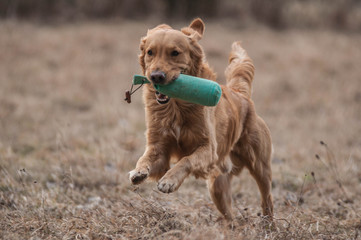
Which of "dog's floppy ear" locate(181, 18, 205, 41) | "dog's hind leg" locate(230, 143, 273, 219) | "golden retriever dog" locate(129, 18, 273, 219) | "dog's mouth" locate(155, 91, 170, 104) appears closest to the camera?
"golden retriever dog" locate(129, 18, 273, 219)

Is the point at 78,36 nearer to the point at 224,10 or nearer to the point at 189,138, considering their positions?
the point at 224,10

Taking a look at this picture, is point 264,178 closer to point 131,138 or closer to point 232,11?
point 131,138

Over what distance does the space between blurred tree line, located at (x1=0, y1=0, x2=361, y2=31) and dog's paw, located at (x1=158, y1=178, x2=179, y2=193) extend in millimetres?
14746

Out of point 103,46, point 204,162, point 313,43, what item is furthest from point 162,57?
point 313,43

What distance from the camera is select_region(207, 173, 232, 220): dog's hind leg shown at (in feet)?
16.3

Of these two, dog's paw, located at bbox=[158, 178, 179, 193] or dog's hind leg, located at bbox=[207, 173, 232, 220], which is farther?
dog's hind leg, located at bbox=[207, 173, 232, 220]

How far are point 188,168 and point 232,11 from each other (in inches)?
643

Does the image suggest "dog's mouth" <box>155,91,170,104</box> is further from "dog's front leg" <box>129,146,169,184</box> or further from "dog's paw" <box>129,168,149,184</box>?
"dog's paw" <box>129,168,149,184</box>

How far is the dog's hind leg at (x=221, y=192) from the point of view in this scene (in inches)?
195

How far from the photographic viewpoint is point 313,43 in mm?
16344

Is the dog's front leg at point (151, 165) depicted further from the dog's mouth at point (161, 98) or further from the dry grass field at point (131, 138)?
the dog's mouth at point (161, 98)

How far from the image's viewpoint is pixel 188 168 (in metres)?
3.77

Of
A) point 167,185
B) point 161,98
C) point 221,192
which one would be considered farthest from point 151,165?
point 221,192

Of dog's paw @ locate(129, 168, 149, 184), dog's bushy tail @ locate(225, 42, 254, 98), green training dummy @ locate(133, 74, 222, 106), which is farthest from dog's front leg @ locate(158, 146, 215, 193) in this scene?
dog's bushy tail @ locate(225, 42, 254, 98)
